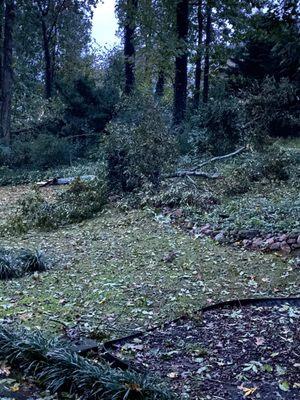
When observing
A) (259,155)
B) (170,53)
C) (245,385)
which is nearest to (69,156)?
(170,53)

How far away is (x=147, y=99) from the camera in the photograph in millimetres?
10430

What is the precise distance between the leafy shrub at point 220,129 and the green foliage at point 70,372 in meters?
9.13

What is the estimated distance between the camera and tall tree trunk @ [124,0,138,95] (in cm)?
1562

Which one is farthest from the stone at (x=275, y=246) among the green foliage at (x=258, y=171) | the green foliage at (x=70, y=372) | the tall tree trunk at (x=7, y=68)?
the tall tree trunk at (x=7, y=68)

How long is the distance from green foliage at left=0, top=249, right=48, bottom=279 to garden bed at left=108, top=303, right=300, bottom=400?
7.96ft

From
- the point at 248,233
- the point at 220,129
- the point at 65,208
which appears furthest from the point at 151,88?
the point at 248,233

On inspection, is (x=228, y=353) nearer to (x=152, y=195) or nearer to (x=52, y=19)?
(x=152, y=195)

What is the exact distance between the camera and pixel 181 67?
14938 millimetres

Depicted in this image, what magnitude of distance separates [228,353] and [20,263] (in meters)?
3.21

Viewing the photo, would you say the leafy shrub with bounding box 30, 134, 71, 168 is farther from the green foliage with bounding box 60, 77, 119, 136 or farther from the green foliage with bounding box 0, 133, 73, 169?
the green foliage with bounding box 60, 77, 119, 136

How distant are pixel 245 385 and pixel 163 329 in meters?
1.04

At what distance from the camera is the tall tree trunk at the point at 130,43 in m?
15.6

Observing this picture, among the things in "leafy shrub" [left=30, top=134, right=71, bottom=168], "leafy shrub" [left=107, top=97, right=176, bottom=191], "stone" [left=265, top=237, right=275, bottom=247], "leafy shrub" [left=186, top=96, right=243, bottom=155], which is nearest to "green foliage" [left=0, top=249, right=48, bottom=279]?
"stone" [left=265, top=237, right=275, bottom=247]

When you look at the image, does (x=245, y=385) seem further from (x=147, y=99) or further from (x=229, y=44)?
(x=229, y=44)
